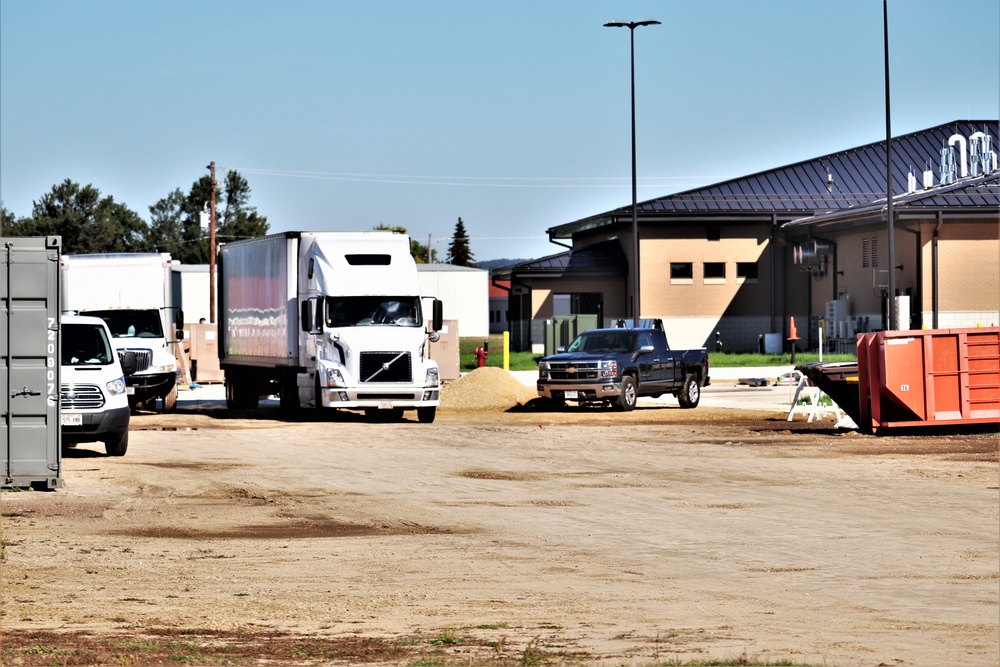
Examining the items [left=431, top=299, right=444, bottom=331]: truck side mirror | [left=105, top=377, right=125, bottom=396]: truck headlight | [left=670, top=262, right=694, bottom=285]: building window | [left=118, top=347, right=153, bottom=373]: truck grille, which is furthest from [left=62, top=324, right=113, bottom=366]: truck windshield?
[left=670, top=262, right=694, bottom=285]: building window

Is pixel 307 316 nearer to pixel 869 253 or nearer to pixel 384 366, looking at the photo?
pixel 384 366

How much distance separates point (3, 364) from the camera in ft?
55.5

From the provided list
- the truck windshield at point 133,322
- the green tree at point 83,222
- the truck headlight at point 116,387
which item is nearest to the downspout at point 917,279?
the truck windshield at point 133,322

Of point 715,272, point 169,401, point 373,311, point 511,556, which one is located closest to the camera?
point 511,556

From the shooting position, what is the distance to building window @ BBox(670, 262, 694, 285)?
2418 inches

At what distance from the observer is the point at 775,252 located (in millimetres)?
61500

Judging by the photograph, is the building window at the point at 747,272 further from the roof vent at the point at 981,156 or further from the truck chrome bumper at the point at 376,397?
the truck chrome bumper at the point at 376,397

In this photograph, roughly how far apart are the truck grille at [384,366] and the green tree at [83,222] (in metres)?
98.4

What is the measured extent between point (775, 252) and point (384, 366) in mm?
36267

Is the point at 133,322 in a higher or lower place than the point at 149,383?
higher

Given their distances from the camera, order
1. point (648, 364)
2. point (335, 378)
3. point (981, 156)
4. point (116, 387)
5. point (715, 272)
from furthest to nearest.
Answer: point (981, 156), point (715, 272), point (648, 364), point (335, 378), point (116, 387)

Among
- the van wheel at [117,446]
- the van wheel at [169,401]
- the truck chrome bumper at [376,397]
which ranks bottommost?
the van wheel at [117,446]

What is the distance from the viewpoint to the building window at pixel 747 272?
6175 centimetres

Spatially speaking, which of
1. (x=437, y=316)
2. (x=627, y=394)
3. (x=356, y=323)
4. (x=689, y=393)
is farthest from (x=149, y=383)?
(x=689, y=393)
